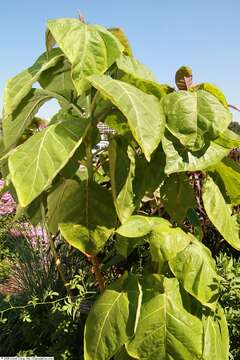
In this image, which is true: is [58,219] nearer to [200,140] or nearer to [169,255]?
[169,255]

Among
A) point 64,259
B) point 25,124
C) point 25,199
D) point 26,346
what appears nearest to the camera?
point 25,199

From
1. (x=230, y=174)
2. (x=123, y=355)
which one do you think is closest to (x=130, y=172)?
(x=230, y=174)

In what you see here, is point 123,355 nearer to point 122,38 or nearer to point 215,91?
point 215,91

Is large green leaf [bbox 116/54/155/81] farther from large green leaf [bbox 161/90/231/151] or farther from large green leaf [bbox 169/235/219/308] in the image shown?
large green leaf [bbox 169/235/219/308]

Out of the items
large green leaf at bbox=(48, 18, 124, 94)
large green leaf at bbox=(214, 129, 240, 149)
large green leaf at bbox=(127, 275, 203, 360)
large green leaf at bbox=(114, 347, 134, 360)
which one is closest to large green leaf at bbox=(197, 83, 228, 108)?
large green leaf at bbox=(214, 129, 240, 149)

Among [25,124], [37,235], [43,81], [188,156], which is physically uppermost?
[43,81]

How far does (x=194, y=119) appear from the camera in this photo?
134 centimetres

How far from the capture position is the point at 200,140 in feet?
4.37

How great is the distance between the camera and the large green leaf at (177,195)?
1.64 metres

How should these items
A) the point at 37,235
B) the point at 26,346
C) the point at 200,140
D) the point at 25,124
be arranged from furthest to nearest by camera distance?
the point at 37,235, the point at 26,346, the point at 25,124, the point at 200,140

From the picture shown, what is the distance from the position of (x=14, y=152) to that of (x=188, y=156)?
506 millimetres

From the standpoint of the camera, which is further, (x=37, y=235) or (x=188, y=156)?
(x=37, y=235)

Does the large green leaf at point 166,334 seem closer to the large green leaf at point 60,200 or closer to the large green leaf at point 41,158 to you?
the large green leaf at point 60,200

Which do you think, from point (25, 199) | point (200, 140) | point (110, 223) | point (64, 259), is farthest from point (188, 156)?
point (64, 259)
